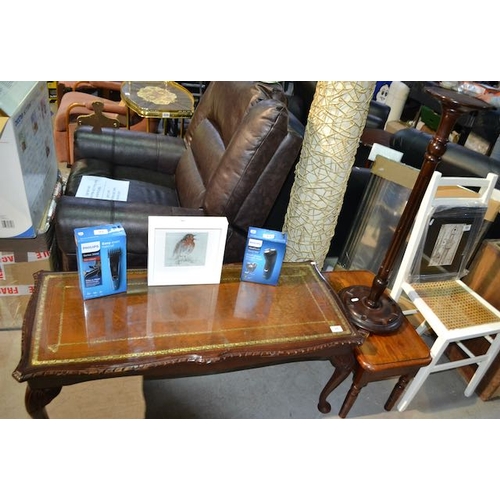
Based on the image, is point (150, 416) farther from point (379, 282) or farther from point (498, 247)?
point (498, 247)

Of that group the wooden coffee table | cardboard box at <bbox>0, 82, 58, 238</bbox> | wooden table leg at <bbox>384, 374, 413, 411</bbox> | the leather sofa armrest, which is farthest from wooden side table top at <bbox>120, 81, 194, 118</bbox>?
wooden table leg at <bbox>384, 374, 413, 411</bbox>

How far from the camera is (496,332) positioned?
161cm

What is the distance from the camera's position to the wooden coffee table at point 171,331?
42.3 inches

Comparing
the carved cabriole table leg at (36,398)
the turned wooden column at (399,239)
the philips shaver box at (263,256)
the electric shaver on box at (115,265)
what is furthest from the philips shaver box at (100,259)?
the turned wooden column at (399,239)

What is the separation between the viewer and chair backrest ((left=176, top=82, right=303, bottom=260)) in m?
1.46

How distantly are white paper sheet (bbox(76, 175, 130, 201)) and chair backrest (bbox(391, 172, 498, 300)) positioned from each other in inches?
53.7

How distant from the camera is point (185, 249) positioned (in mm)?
1304

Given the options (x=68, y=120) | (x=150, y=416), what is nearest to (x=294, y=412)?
(x=150, y=416)

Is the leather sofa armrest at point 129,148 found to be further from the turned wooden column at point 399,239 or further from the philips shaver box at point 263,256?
the turned wooden column at point 399,239

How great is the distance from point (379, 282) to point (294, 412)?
66 cm

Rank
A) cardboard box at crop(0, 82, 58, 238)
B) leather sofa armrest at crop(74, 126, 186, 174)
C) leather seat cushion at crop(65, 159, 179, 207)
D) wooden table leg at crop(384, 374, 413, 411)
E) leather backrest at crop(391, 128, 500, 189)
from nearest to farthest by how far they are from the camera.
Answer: cardboard box at crop(0, 82, 58, 238), wooden table leg at crop(384, 374, 413, 411), leather backrest at crop(391, 128, 500, 189), leather seat cushion at crop(65, 159, 179, 207), leather sofa armrest at crop(74, 126, 186, 174)

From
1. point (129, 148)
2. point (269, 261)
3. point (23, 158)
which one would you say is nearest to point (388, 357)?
point (269, 261)

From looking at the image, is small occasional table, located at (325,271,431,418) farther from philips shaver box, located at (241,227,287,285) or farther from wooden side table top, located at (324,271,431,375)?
philips shaver box, located at (241,227,287,285)

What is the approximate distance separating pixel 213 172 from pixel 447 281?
118cm
